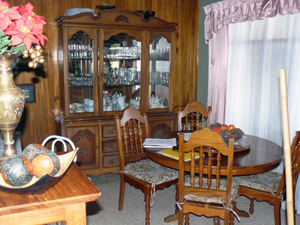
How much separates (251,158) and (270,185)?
0.33 meters

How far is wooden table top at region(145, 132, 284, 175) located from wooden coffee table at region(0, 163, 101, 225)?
3.69ft

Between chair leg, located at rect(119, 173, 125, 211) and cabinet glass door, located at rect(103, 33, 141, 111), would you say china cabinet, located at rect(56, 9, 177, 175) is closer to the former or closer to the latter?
cabinet glass door, located at rect(103, 33, 141, 111)

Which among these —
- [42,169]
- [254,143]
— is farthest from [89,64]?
[42,169]

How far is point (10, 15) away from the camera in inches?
49.1

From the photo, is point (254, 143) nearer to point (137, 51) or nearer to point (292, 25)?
point (292, 25)

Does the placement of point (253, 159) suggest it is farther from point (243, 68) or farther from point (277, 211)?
point (243, 68)

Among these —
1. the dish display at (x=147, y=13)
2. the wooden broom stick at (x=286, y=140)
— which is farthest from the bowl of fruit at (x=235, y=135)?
the dish display at (x=147, y=13)

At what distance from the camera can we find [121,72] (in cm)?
369

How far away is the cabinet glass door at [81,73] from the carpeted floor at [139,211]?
979 millimetres

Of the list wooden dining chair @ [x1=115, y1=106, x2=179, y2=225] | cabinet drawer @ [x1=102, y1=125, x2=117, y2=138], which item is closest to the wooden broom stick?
wooden dining chair @ [x1=115, y1=106, x2=179, y2=225]

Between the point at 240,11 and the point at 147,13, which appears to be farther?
the point at 147,13

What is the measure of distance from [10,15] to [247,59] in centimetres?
271

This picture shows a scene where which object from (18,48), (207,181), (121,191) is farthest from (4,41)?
(121,191)

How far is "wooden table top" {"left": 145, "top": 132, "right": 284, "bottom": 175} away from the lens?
2.07 metres
